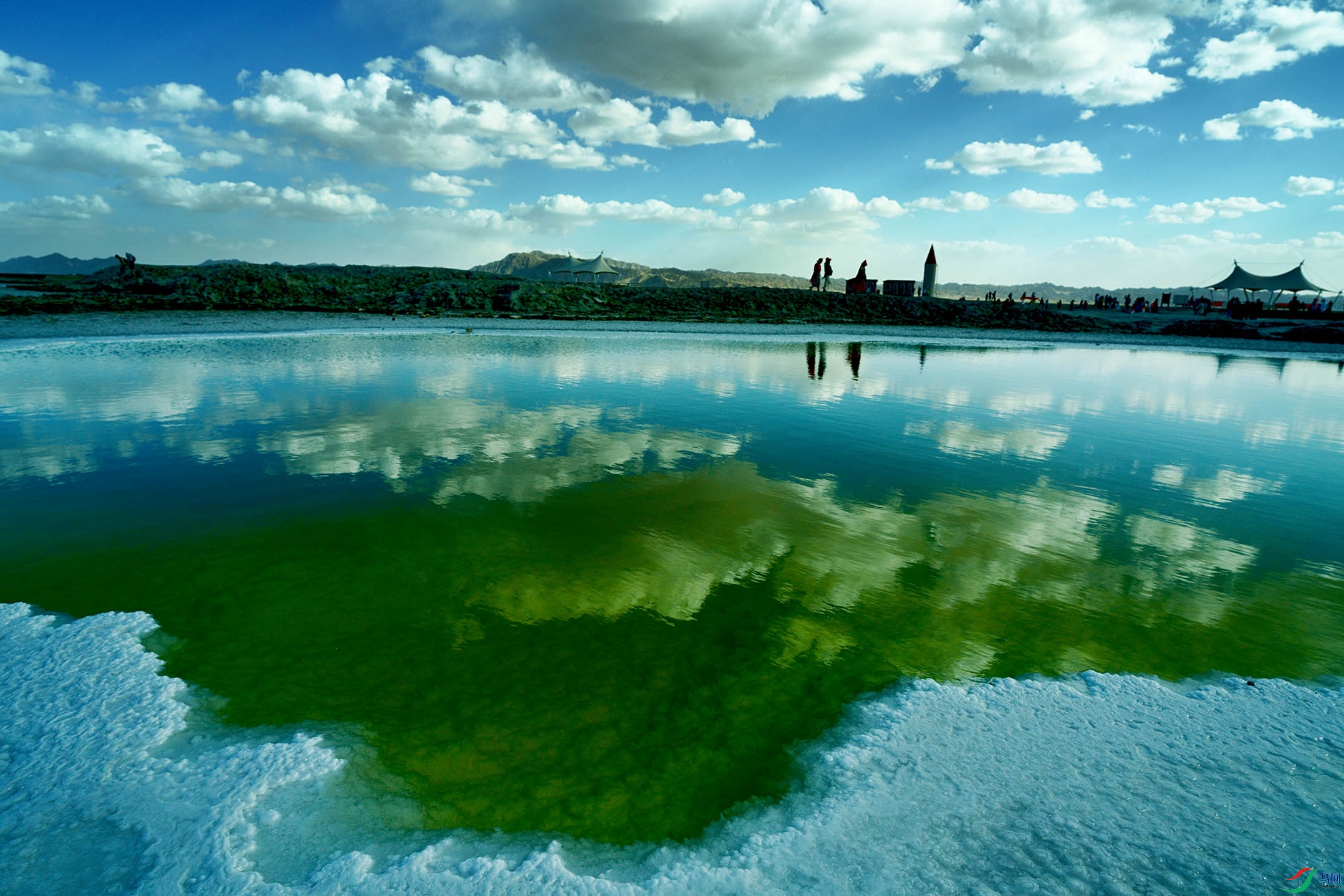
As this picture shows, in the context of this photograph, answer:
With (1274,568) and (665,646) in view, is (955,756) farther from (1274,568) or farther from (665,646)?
(1274,568)

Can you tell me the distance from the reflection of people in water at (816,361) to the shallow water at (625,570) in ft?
23.0

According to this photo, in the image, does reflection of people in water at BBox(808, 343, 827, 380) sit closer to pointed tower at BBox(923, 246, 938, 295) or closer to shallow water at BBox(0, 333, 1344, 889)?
shallow water at BBox(0, 333, 1344, 889)

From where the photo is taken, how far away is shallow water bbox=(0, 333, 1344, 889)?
13.4 feet

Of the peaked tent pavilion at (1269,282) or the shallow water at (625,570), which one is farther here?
the peaked tent pavilion at (1269,282)

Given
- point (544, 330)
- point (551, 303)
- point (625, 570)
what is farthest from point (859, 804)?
point (551, 303)

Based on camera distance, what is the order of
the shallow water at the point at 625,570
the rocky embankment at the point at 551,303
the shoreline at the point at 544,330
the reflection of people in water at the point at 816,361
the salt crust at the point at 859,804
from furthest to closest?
the rocky embankment at the point at 551,303 < the shoreline at the point at 544,330 < the reflection of people in water at the point at 816,361 < the shallow water at the point at 625,570 < the salt crust at the point at 859,804

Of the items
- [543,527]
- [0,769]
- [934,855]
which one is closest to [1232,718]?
[934,855]

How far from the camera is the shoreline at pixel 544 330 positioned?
29750 millimetres

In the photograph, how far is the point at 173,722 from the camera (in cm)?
412

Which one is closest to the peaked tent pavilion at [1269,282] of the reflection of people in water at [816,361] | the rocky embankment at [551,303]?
the rocky embankment at [551,303]

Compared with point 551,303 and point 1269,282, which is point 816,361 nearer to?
point 551,303

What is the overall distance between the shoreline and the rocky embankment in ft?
9.80

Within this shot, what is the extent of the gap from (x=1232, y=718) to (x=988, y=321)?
2225 inches

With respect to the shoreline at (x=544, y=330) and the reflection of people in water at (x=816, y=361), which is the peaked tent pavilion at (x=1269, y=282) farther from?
the reflection of people in water at (x=816, y=361)
